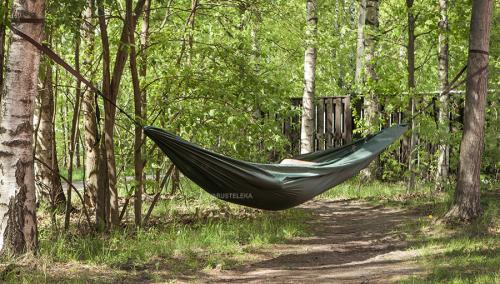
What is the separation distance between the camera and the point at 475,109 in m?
6.14

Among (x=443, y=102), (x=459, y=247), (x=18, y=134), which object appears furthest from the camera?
(x=443, y=102)

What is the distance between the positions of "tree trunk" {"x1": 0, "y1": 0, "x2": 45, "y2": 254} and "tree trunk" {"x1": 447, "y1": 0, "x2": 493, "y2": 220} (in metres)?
3.88

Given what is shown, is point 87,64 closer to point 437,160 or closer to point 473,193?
point 473,193

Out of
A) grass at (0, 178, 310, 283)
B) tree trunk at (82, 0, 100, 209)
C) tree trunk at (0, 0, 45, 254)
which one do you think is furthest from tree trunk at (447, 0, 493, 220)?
tree trunk at (0, 0, 45, 254)

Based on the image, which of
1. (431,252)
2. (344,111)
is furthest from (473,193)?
(344,111)

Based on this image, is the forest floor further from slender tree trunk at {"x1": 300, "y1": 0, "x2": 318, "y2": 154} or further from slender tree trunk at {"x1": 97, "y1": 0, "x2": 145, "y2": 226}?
slender tree trunk at {"x1": 300, "y1": 0, "x2": 318, "y2": 154}

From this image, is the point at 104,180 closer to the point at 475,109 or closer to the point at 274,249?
the point at 274,249

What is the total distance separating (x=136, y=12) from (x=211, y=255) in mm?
2347

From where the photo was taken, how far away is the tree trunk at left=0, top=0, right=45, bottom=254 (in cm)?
441

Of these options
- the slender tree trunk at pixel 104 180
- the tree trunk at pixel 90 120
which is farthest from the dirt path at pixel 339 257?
the tree trunk at pixel 90 120

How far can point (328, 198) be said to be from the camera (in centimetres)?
952

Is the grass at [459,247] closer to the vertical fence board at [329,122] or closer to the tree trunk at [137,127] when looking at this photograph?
the tree trunk at [137,127]

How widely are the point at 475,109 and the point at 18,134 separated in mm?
4052

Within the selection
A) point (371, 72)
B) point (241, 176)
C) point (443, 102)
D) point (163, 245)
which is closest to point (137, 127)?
point (163, 245)
